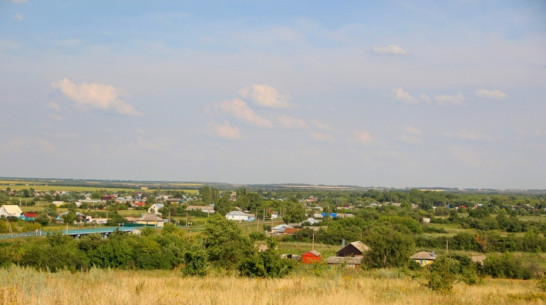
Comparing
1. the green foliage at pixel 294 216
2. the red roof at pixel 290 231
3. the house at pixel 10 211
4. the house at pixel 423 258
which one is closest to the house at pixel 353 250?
the house at pixel 423 258

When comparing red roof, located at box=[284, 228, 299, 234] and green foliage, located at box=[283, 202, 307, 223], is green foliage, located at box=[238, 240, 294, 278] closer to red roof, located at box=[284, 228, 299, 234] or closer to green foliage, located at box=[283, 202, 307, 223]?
red roof, located at box=[284, 228, 299, 234]

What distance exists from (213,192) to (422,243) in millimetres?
70834

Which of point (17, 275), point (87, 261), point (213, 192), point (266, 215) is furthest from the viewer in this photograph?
point (213, 192)

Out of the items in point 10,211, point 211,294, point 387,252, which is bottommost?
point 10,211

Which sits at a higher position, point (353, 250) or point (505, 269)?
point (505, 269)

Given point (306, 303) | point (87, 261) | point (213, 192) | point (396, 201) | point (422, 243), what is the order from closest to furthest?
point (306, 303) → point (87, 261) → point (422, 243) → point (213, 192) → point (396, 201)

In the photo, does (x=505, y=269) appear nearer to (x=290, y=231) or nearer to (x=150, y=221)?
(x=290, y=231)

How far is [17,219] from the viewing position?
2271 inches

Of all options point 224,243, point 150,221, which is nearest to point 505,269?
point 224,243

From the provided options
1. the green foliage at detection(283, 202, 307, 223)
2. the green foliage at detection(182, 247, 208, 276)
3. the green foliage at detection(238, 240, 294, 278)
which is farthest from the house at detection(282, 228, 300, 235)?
the green foliage at detection(238, 240, 294, 278)

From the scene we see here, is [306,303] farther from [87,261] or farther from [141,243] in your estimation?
[141,243]

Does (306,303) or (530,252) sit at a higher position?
(306,303)

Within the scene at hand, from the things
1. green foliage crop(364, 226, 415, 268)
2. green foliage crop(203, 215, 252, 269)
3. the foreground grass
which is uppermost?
the foreground grass

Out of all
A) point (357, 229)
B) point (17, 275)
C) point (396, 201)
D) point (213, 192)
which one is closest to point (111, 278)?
point (17, 275)
